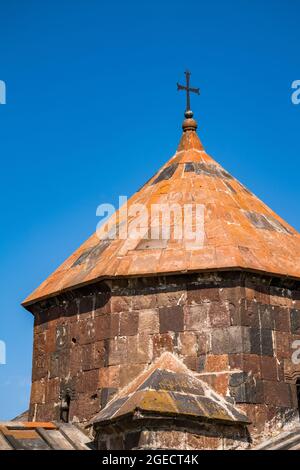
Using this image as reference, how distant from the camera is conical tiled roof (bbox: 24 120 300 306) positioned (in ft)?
35.0

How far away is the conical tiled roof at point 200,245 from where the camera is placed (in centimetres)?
1066

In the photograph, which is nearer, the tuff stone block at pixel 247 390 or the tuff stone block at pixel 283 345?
the tuff stone block at pixel 247 390

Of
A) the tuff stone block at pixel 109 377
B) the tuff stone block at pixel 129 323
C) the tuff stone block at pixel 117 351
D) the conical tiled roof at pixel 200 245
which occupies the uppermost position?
the conical tiled roof at pixel 200 245

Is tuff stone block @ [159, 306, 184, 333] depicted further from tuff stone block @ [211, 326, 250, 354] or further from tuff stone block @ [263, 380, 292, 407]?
tuff stone block @ [263, 380, 292, 407]

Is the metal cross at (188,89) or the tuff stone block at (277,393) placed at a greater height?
the metal cross at (188,89)

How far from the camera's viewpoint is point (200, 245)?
10.9 metres

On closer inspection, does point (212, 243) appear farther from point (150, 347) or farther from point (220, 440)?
point (220, 440)

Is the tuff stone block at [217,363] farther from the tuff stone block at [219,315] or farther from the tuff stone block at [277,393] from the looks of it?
the tuff stone block at [277,393]

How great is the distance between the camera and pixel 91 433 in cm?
1037

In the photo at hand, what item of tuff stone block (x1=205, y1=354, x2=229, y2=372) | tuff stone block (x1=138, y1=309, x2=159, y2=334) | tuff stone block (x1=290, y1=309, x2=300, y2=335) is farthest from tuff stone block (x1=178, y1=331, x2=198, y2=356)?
tuff stone block (x1=290, y1=309, x2=300, y2=335)

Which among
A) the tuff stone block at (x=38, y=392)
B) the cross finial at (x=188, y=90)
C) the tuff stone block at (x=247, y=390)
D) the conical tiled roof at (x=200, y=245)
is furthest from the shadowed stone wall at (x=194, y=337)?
the cross finial at (x=188, y=90)

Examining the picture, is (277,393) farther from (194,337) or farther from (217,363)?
(194,337)

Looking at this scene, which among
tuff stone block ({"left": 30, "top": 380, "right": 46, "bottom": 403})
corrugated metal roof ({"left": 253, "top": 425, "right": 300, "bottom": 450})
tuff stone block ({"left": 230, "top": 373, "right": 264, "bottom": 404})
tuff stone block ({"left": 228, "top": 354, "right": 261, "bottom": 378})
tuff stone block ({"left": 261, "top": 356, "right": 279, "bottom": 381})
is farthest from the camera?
tuff stone block ({"left": 30, "top": 380, "right": 46, "bottom": 403})

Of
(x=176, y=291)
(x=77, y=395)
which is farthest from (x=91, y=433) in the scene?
(x=176, y=291)
